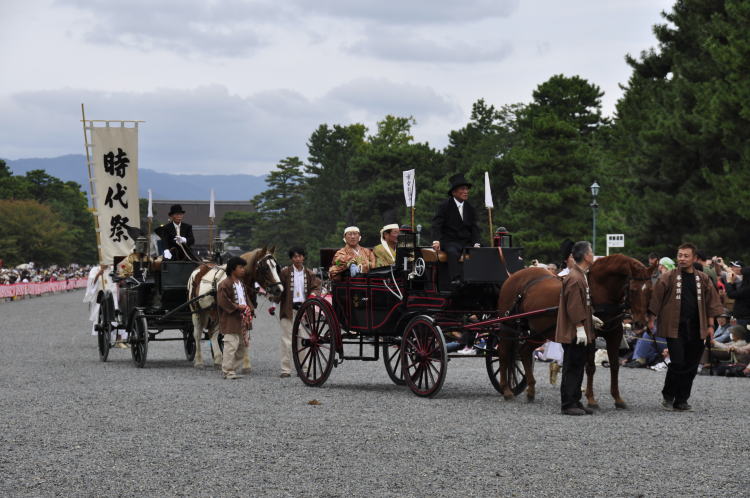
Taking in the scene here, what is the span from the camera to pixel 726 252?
1179 inches

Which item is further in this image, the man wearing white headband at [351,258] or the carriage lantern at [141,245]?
the carriage lantern at [141,245]

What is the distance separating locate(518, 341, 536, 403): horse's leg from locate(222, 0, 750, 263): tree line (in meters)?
17.2

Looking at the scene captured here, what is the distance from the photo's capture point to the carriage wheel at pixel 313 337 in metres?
13.4

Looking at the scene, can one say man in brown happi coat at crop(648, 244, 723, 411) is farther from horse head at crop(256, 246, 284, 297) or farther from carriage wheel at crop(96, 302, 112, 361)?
carriage wheel at crop(96, 302, 112, 361)

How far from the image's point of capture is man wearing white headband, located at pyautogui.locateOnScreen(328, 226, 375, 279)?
13.5 m

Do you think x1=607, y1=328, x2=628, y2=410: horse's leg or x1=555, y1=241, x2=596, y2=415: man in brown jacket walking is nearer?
x1=555, y1=241, x2=596, y2=415: man in brown jacket walking

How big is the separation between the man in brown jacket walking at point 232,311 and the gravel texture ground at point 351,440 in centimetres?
39

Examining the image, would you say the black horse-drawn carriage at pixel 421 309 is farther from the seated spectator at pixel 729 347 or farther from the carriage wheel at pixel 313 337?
the seated spectator at pixel 729 347

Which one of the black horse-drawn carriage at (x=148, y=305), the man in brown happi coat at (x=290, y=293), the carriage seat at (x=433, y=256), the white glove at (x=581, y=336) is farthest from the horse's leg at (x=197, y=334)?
the white glove at (x=581, y=336)

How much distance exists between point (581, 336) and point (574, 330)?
20cm

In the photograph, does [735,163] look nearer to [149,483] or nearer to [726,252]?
[726,252]

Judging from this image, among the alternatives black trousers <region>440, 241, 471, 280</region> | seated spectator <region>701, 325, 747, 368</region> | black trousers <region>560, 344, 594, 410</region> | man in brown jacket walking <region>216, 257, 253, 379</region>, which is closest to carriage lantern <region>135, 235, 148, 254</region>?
man in brown jacket walking <region>216, 257, 253, 379</region>

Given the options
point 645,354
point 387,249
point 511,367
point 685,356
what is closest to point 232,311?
point 387,249

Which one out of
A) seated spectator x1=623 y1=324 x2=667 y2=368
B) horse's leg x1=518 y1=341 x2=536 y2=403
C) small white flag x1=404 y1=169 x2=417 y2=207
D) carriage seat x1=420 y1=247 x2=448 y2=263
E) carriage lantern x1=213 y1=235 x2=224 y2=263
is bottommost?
seated spectator x1=623 y1=324 x2=667 y2=368
